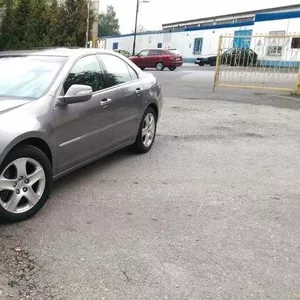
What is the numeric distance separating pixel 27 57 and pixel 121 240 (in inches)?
98.2

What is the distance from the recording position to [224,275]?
122 inches

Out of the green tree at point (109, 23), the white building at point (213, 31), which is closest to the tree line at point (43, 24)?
the white building at point (213, 31)

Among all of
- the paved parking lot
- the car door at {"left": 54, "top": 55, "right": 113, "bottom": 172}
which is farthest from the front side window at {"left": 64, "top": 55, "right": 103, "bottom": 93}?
the paved parking lot

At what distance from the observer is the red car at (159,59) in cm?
3034

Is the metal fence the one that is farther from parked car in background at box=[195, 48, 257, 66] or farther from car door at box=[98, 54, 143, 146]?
car door at box=[98, 54, 143, 146]

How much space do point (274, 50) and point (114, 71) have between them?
596 inches

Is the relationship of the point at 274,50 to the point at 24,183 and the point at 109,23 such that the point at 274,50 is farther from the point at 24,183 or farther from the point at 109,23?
the point at 109,23

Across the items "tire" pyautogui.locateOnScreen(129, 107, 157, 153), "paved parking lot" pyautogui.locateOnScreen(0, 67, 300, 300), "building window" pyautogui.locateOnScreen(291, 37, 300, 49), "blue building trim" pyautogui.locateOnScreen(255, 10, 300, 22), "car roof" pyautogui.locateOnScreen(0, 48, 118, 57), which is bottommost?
"paved parking lot" pyautogui.locateOnScreen(0, 67, 300, 300)

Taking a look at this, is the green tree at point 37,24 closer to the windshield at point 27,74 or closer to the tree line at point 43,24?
the tree line at point 43,24

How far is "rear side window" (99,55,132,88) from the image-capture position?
5.21 m

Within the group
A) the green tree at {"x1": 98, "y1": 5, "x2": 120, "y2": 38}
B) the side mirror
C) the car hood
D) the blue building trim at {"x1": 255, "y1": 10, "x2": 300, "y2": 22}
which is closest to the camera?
the car hood

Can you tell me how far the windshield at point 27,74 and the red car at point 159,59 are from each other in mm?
26047

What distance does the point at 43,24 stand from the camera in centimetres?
2472

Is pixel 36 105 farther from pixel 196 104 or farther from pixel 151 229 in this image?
pixel 196 104
